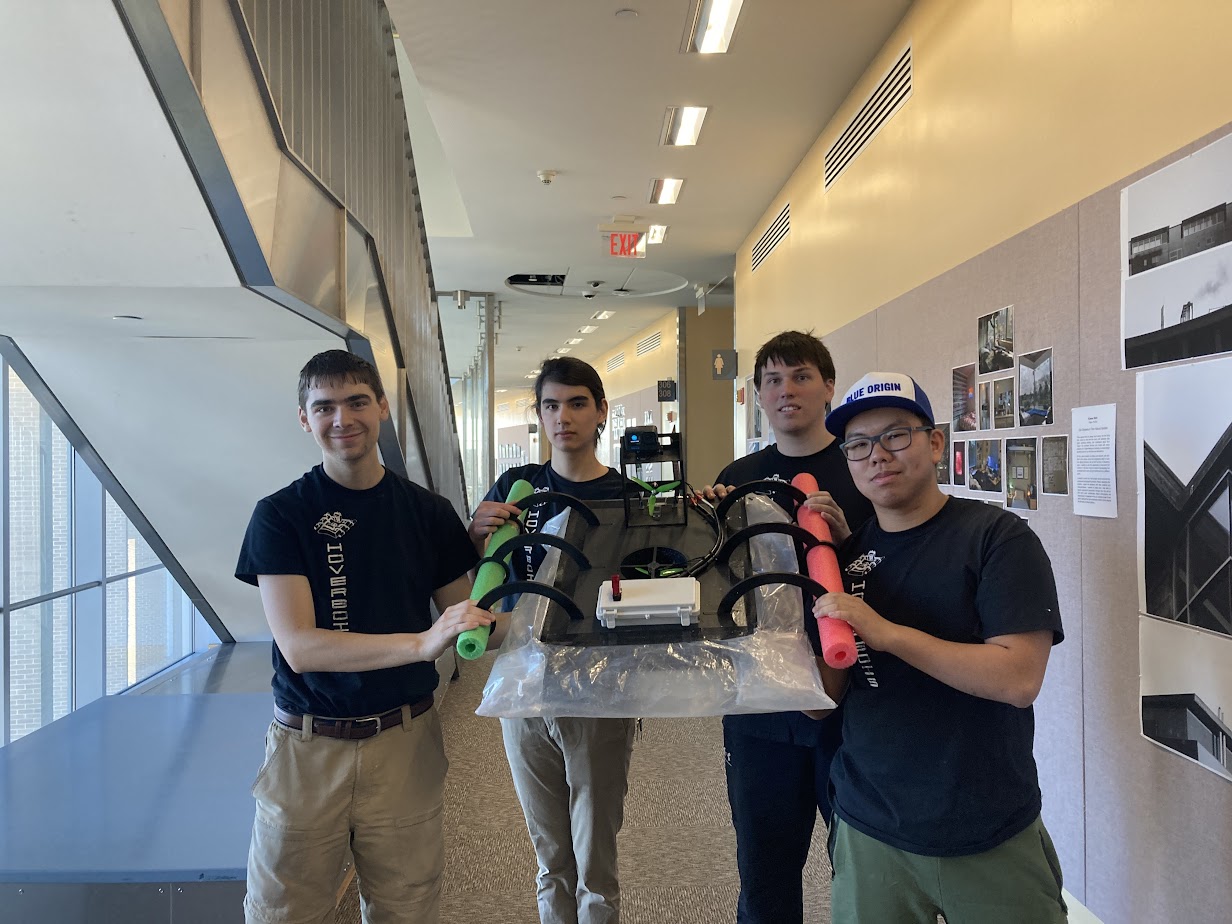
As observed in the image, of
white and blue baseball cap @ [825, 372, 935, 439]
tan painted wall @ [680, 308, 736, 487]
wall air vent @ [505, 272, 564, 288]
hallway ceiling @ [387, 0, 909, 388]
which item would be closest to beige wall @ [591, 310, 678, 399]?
tan painted wall @ [680, 308, 736, 487]

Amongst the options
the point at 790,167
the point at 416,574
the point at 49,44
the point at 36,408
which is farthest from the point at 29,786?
the point at 790,167

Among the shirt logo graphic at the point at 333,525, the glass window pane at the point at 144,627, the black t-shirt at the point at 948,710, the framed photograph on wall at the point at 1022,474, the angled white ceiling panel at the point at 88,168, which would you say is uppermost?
the angled white ceiling panel at the point at 88,168

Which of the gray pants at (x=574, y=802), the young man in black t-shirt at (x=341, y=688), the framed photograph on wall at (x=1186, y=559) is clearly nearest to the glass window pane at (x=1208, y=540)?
the framed photograph on wall at (x=1186, y=559)

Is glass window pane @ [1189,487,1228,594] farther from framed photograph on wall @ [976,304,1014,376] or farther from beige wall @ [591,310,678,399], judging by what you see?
beige wall @ [591,310,678,399]

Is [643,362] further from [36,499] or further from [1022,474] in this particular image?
[1022,474]

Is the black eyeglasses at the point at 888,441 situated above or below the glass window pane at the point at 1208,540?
above

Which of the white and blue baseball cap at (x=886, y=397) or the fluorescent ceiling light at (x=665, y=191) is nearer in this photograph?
the white and blue baseball cap at (x=886, y=397)

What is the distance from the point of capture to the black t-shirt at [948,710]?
1284mm

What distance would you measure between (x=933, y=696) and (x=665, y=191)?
19.0 ft

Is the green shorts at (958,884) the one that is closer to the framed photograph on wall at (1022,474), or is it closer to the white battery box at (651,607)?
the white battery box at (651,607)

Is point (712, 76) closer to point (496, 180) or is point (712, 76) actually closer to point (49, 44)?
point (496, 180)

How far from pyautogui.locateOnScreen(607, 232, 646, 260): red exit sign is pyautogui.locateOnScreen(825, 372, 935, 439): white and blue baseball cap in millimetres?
5714

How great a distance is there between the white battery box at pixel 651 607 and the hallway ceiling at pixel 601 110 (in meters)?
3.35

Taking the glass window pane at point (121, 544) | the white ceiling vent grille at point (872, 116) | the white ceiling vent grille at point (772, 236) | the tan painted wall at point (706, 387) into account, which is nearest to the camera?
the white ceiling vent grille at point (872, 116)
